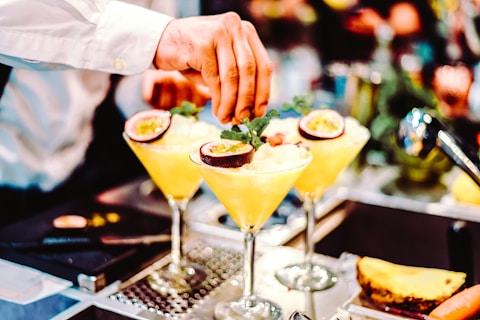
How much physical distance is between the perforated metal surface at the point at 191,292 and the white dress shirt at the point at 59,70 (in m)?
0.54

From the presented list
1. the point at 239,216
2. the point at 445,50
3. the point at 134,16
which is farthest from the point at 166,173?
the point at 445,50

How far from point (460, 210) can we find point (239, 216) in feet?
3.34

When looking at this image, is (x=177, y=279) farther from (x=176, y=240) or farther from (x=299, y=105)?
(x=299, y=105)

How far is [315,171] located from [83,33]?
0.69 m

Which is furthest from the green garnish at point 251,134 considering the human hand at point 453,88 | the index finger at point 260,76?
the human hand at point 453,88

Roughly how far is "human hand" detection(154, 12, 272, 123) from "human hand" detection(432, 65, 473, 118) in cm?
193

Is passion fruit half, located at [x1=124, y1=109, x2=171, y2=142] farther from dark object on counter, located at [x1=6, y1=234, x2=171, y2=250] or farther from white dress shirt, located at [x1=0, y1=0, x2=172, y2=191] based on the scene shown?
dark object on counter, located at [x1=6, y1=234, x2=171, y2=250]

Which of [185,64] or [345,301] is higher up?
[185,64]

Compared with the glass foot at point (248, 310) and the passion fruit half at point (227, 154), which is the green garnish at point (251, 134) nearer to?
the passion fruit half at point (227, 154)

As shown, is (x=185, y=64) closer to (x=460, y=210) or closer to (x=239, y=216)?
(x=239, y=216)

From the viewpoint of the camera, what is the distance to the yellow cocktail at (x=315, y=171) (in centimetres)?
166

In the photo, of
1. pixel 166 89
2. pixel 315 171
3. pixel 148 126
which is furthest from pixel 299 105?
pixel 166 89

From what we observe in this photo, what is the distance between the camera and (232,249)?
1860 millimetres

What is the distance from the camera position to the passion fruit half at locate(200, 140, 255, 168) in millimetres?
1347
